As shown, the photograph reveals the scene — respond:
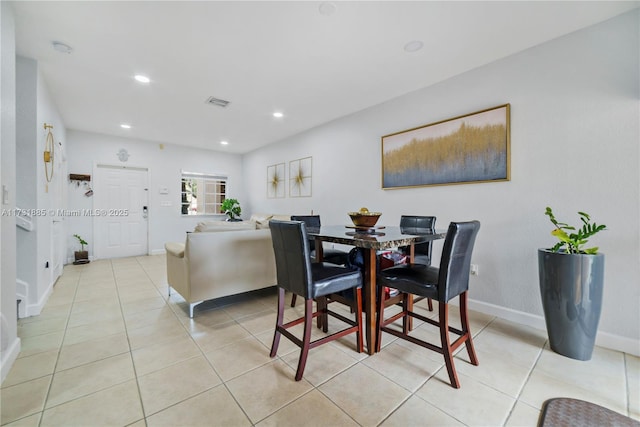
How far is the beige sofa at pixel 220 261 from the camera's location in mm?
2527

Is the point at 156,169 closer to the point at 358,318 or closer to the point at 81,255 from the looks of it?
the point at 81,255

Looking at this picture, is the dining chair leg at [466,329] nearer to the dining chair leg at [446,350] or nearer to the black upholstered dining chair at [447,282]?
the black upholstered dining chair at [447,282]

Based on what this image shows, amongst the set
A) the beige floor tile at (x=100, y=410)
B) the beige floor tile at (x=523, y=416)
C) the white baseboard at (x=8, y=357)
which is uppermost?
the white baseboard at (x=8, y=357)

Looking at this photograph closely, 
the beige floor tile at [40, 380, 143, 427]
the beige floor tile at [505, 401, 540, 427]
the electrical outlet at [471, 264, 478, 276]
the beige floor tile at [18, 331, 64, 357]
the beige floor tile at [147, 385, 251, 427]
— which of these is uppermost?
the electrical outlet at [471, 264, 478, 276]

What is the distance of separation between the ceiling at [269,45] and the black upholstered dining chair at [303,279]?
166 centimetres

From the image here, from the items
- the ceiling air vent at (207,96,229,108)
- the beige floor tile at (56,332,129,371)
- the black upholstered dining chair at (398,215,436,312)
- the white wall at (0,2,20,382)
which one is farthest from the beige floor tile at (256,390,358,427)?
the ceiling air vent at (207,96,229,108)

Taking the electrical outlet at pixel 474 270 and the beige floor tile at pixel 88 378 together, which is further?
the electrical outlet at pixel 474 270

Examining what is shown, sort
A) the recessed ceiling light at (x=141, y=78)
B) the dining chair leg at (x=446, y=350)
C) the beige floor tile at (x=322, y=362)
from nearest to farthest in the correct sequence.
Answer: the dining chair leg at (x=446, y=350) → the beige floor tile at (x=322, y=362) → the recessed ceiling light at (x=141, y=78)

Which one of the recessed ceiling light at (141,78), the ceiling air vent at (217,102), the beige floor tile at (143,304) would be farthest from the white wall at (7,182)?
the ceiling air vent at (217,102)

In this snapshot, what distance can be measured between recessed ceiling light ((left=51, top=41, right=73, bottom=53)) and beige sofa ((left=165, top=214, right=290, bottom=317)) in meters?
2.00

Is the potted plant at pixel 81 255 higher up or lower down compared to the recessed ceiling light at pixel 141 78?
lower down

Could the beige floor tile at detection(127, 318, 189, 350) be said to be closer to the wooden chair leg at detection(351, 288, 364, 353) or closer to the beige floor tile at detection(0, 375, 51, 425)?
the beige floor tile at detection(0, 375, 51, 425)

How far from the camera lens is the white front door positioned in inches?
208

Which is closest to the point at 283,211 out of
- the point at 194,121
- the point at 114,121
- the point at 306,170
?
the point at 306,170
